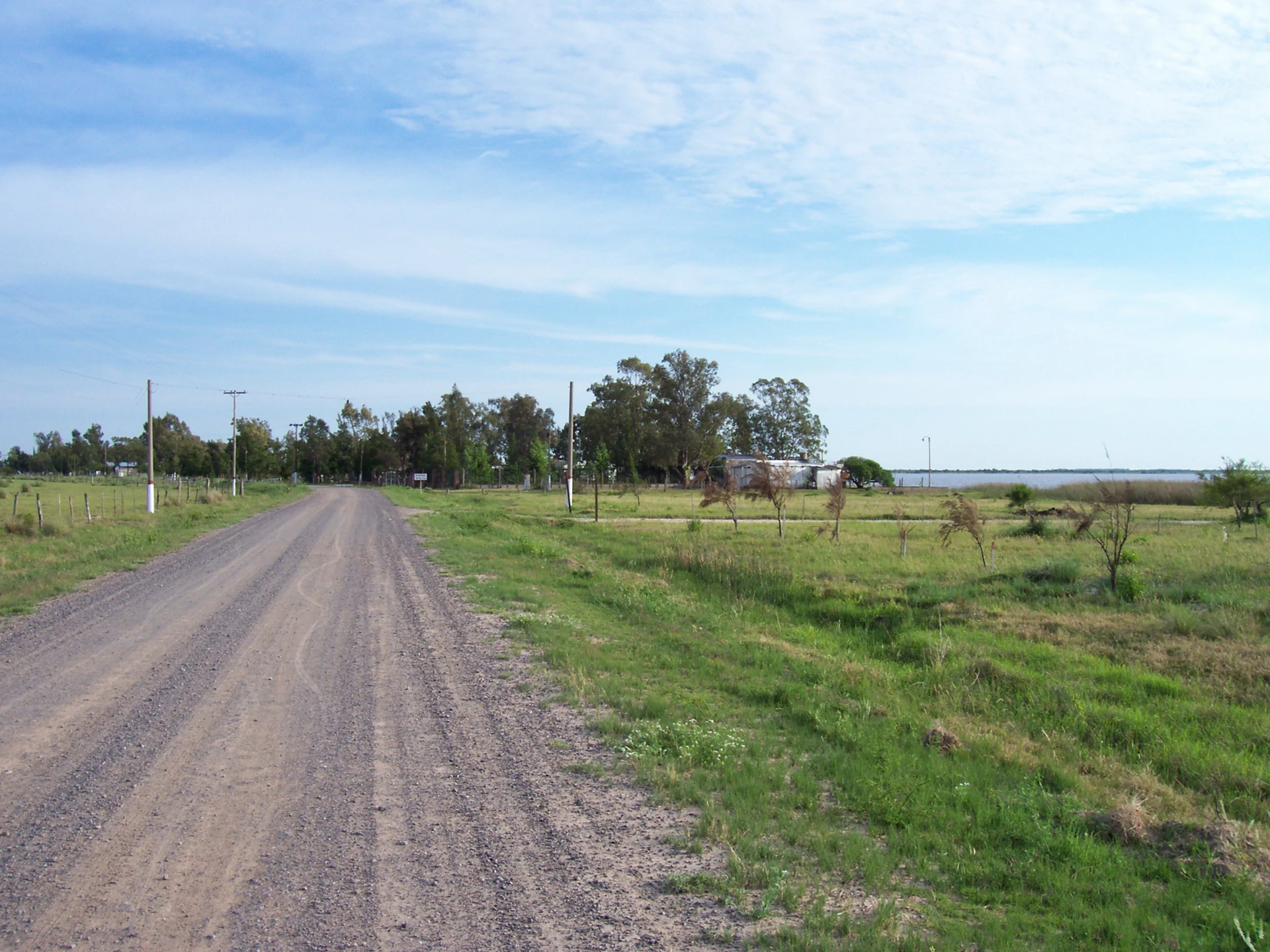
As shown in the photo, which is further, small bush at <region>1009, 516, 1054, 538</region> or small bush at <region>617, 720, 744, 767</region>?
small bush at <region>1009, 516, 1054, 538</region>

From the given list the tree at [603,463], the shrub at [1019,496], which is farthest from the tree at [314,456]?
the shrub at [1019,496]

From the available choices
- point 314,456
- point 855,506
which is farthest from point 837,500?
point 314,456

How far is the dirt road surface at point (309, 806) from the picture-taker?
388 cm

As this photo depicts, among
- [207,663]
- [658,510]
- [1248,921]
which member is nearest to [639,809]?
[1248,921]

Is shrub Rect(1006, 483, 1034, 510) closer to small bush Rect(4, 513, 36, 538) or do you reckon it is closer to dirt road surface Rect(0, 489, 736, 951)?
dirt road surface Rect(0, 489, 736, 951)

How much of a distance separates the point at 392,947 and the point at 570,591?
12136mm

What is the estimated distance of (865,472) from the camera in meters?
96.6

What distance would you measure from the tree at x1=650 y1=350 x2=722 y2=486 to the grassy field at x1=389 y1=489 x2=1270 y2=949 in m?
87.4

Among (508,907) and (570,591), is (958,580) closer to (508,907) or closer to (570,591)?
(570,591)

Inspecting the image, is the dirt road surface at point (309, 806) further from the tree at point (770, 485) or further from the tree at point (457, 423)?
the tree at point (457, 423)

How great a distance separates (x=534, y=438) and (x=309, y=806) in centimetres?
12362

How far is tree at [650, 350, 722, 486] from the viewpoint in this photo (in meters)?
106

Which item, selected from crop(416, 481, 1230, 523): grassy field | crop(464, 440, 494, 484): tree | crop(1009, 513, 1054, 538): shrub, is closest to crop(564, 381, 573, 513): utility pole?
crop(416, 481, 1230, 523): grassy field

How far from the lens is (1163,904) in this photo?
442cm
